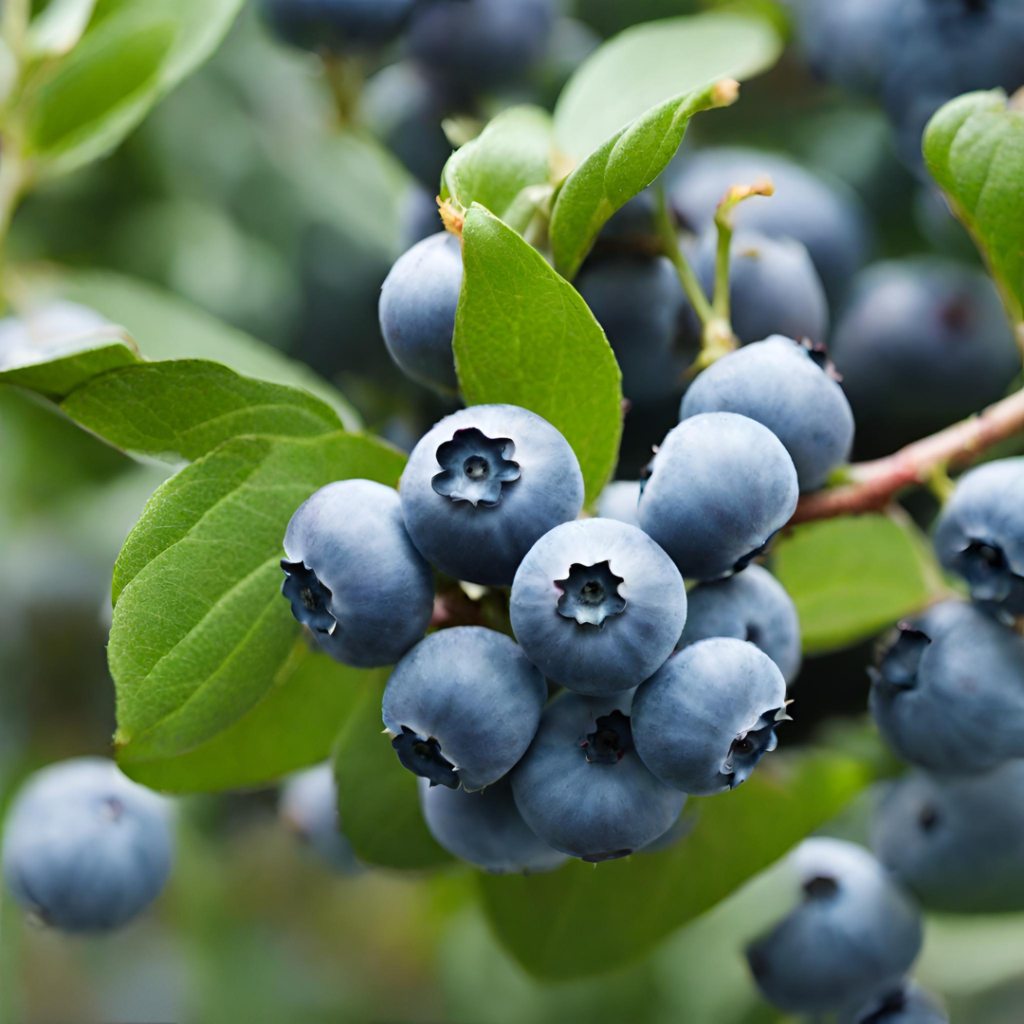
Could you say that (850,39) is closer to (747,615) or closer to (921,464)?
(921,464)

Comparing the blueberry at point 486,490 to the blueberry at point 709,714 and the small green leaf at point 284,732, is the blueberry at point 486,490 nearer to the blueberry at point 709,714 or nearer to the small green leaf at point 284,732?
the blueberry at point 709,714

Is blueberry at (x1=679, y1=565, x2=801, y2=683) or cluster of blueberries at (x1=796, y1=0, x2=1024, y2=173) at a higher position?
cluster of blueberries at (x1=796, y1=0, x2=1024, y2=173)

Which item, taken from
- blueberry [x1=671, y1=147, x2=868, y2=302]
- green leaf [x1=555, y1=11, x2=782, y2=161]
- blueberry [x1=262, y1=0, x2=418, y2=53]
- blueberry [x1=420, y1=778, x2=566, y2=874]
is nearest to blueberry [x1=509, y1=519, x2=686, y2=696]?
blueberry [x1=420, y1=778, x2=566, y2=874]

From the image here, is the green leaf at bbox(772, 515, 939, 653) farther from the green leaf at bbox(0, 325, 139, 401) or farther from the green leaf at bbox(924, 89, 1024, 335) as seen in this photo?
the green leaf at bbox(0, 325, 139, 401)

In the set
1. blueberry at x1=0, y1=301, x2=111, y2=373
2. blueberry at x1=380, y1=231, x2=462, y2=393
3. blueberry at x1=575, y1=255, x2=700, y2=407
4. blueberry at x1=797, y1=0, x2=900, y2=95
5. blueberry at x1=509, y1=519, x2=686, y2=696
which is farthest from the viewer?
blueberry at x1=797, y1=0, x2=900, y2=95

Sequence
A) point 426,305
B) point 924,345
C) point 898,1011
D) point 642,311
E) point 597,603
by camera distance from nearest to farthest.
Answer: point 597,603
point 426,305
point 642,311
point 898,1011
point 924,345

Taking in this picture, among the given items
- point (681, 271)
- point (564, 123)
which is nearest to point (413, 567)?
point (681, 271)

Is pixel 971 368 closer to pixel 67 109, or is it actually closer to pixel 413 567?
pixel 413 567

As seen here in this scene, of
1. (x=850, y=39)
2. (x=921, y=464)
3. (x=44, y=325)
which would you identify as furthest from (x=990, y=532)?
(x=44, y=325)

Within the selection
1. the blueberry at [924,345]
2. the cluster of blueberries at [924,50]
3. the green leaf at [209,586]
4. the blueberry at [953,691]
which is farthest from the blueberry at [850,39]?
the green leaf at [209,586]

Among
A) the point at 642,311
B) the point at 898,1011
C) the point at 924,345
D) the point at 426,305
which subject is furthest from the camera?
the point at 924,345
